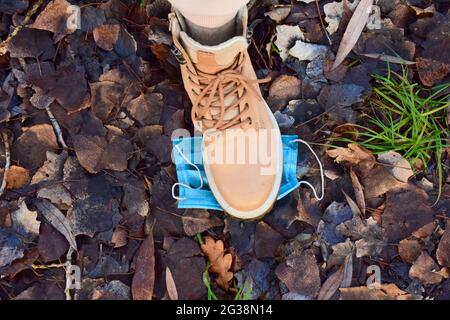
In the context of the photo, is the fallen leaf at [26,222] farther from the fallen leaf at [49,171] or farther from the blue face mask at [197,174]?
the blue face mask at [197,174]

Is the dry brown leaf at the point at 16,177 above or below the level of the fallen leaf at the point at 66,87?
below

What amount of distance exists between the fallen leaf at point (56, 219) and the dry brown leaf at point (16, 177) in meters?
0.08

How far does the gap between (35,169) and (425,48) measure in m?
1.30

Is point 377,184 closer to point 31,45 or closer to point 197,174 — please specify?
point 197,174

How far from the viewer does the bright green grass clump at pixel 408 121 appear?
1.62m

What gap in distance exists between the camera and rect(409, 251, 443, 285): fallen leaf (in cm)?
154

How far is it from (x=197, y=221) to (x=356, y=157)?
0.53 m

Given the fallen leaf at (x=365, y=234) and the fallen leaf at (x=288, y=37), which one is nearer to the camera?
the fallen leaf at (x=365, y=234)

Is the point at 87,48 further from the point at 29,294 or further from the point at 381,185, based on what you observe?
the point at 381,185

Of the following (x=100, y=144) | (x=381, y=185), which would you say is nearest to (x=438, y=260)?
(x=381, y=185)

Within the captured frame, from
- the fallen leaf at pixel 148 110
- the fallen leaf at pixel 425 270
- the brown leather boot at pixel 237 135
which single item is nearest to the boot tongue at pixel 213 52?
the brown leather boot at pixel 237 135

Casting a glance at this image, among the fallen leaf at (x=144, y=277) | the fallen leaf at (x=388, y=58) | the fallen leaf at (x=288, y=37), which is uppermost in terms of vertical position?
the fallen leaf at (x=288, y=37)

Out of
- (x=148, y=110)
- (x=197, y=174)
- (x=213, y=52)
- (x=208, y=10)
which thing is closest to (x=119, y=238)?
(x=197, y=174)

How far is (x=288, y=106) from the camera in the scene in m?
1.68
